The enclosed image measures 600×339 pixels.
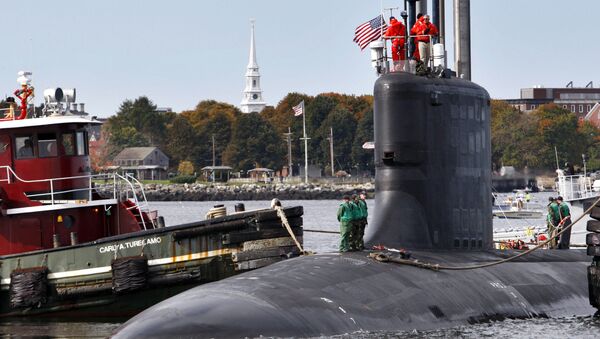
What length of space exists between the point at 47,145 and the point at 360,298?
11649 mm

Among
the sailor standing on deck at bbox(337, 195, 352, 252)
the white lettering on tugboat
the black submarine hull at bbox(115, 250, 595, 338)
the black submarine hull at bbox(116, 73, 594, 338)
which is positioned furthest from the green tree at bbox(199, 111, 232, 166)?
the sailor standing on deck at bbox(337, 195, 352, 252)

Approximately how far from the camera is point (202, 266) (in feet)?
85.4

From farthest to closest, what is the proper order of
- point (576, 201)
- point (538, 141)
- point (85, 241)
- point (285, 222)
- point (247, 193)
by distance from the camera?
point (538, 141), point (247, 193), point (576, 201), point (85, 241), point (285, 222)

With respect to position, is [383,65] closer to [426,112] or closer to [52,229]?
[426,112]

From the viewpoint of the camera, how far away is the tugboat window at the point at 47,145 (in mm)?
28359

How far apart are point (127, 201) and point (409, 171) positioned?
879cm

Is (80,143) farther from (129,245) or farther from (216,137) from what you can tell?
(216,137)

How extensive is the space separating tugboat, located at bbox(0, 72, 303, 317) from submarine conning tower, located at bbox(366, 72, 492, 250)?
2.72 metres

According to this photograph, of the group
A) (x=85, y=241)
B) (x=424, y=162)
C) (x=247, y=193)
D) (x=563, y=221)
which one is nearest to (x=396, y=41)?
(x=424, y=162)

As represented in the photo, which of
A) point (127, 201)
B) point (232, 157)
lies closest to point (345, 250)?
point (127, 201)

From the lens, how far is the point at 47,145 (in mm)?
28422

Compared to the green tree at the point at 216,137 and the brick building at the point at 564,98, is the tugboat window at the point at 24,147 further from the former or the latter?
the brick building at the point at 564,98

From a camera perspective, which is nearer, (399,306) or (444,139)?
(399,306)

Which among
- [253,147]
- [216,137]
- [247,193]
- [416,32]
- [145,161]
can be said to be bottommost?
[247,193]
